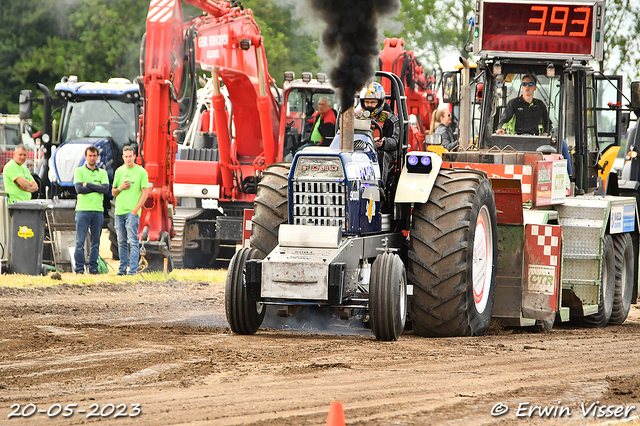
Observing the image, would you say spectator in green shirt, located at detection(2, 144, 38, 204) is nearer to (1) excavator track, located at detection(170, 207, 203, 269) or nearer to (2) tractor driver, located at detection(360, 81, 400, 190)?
(1) excavator track, located at detection(170, 207, 203, 269)

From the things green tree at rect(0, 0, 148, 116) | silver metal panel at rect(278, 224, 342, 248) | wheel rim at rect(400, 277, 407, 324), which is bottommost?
wheel rim at rect(400, 277, 407, 324)

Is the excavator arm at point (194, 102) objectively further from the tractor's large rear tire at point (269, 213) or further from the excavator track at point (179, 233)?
the tractor's large rear tire at point (269, 213)

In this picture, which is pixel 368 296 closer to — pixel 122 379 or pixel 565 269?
pixel 122 379

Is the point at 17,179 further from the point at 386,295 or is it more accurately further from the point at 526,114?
the point at 386,295

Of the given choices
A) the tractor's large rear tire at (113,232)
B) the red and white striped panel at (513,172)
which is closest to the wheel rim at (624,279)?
the red and white striped panel at (513,172)

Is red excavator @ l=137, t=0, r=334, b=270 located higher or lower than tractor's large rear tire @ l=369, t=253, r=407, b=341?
higher

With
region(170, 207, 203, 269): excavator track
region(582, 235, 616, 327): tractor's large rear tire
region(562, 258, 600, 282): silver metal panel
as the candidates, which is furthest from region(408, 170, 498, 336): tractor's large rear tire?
region(170, 207, 203, 269): excavator track

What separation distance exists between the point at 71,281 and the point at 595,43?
8.11 m

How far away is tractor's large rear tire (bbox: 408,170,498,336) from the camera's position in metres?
8.43

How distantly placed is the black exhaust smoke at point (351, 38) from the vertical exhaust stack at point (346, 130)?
7cm

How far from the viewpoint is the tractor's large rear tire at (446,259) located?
332 inches

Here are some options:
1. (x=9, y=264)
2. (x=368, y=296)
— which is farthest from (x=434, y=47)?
(x=368, y=296)

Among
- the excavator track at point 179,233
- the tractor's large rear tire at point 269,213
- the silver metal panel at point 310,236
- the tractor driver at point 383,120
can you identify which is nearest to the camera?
the silver metal panel at point 310,236


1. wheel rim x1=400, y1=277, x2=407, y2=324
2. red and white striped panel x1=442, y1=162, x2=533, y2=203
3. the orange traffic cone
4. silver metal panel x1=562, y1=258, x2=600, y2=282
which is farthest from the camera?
silver metal panel x1=562, y1=258, x2=600, y2=282
